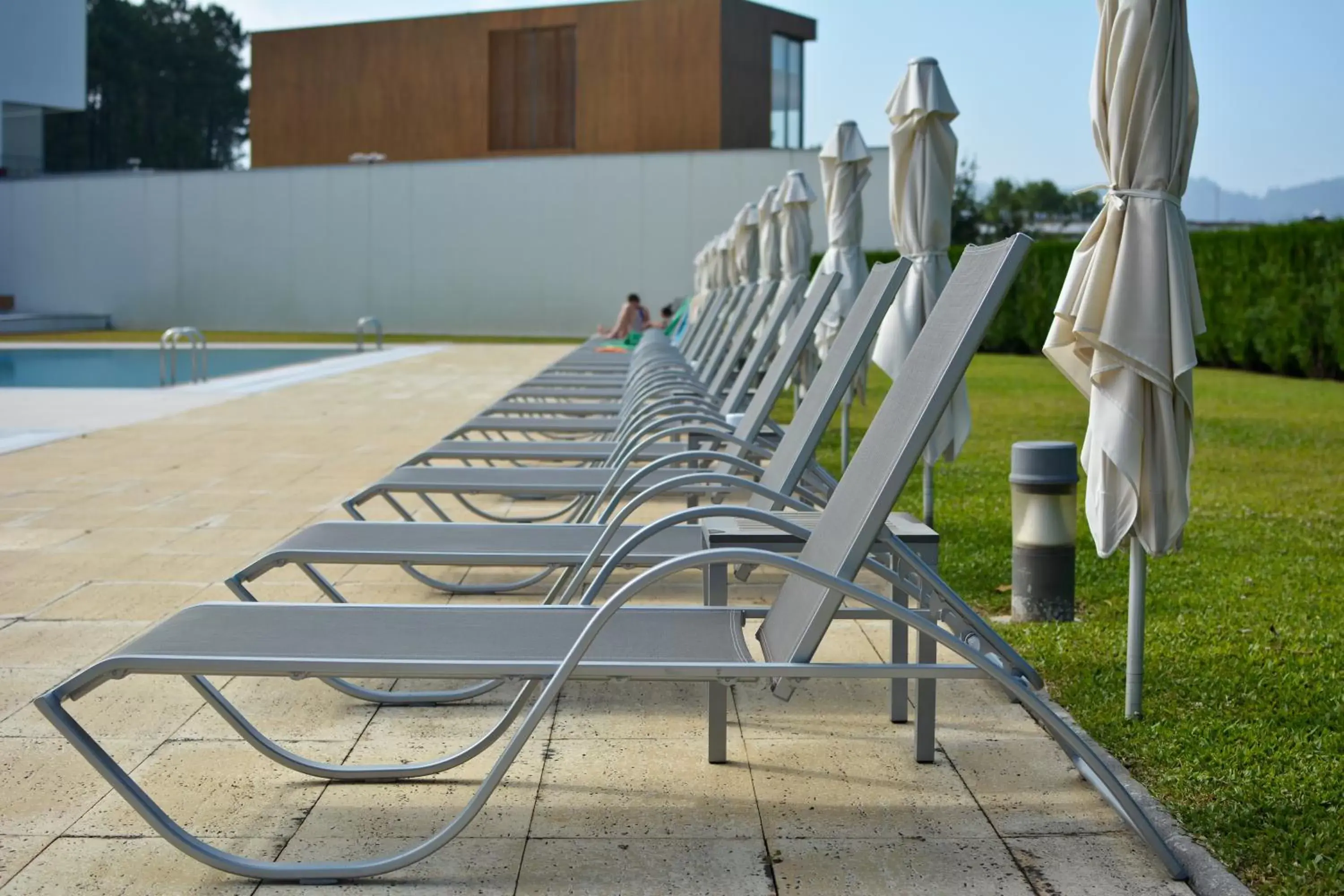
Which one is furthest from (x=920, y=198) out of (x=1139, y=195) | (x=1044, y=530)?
(x=1139, y=195)

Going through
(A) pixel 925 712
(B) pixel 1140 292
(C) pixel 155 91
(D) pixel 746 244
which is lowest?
(A) pixel 925 712

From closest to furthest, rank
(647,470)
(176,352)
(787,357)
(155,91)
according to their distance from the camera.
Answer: (647,470) → (787,357) → (176,352) → (155,91)

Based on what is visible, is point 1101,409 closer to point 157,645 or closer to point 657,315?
point 157,645

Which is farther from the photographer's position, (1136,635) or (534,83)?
(534,83)

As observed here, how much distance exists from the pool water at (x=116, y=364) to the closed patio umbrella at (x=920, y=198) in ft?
37.8

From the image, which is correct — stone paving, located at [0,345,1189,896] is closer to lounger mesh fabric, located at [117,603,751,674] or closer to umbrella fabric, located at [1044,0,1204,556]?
lounger mesh fabric, located at [117,603,751,674]

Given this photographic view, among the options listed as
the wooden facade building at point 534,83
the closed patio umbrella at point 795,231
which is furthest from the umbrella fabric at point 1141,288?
the wooden facade building at point 534,83

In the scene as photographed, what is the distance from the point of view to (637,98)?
32688 millimetres

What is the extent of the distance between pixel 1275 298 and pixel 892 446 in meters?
16.1

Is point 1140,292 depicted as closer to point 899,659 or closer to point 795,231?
point 899,659

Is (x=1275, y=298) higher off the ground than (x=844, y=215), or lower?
lower

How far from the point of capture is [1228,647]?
414 centimetres

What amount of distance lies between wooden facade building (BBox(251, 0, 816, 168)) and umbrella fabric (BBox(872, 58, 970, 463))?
89.2 feet

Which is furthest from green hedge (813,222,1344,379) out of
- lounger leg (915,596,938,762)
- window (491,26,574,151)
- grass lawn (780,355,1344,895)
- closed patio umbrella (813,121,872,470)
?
window (491,26,574,151)
